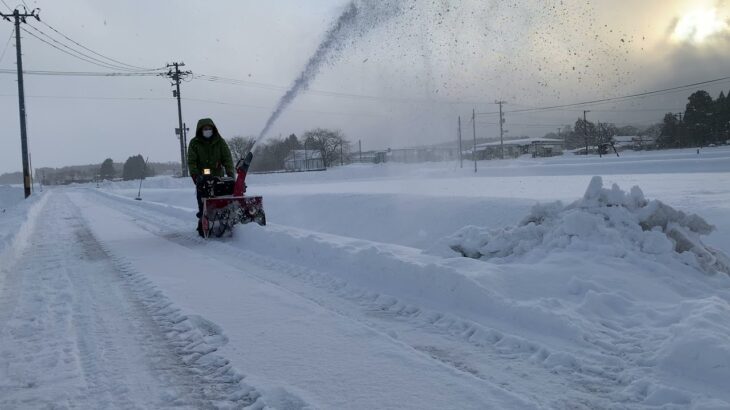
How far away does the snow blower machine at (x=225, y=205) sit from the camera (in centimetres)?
1101

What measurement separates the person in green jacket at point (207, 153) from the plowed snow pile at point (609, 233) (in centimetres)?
657

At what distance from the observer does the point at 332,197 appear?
18.6 meters

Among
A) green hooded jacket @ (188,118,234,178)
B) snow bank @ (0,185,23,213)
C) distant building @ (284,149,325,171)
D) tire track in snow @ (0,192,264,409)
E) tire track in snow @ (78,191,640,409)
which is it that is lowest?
tire track in snow @ (78,191,640,409)

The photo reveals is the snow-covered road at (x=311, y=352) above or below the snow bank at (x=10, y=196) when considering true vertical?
below

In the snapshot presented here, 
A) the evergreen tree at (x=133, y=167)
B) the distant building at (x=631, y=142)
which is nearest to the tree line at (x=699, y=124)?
the distant building at (x=631, y=142)

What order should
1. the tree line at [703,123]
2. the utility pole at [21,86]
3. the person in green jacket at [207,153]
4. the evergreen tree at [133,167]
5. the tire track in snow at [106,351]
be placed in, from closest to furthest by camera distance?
1. the tire track in snow at [106,351]
2. the person in green jacket at [207,153]
3. the utility pole at [21,86]
4. the tree line at [703,123]
5. the evergreen tree at [133,167]

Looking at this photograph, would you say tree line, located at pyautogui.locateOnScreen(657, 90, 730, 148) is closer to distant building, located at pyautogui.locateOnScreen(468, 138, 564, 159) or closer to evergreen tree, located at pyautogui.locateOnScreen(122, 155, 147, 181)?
distant building, located at pyautogui.locateOnScreen(468, 138, 564, 159)

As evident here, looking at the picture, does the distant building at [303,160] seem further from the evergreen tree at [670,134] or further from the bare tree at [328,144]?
the evergreen tree at [670,134]

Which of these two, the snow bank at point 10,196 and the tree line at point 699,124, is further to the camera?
the tree line at point 699,124

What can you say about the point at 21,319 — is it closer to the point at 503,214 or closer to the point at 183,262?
the point at 183,262

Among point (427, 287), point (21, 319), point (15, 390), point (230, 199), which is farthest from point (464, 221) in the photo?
point (15, 390)

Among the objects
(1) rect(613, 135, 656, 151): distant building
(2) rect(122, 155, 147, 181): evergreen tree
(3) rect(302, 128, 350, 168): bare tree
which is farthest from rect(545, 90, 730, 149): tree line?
(2) rect(122, 155, 147, 181): evergreen tree

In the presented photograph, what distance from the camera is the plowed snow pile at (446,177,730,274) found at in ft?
20.7

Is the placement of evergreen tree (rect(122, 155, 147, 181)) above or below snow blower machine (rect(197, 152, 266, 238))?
above
